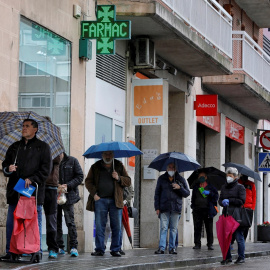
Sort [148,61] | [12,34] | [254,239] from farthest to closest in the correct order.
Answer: [254,239] < [148,61] < [12,34]

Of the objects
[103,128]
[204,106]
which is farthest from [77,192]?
[204,106]

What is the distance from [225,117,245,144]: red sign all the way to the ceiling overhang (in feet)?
1.85

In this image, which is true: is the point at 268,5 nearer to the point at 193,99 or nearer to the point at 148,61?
the point at 193,99

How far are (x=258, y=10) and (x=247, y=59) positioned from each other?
578 centimetres

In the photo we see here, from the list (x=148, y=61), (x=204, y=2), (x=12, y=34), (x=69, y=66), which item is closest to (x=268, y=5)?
(x=204, y=2)

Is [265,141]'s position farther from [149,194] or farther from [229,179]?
[229,179]

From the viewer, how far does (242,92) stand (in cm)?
2861

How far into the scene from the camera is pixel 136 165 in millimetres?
22641

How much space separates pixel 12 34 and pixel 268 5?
59.4 feet

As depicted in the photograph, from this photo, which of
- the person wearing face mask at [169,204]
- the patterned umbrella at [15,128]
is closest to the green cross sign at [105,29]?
the person wearing face mask at [169,204]

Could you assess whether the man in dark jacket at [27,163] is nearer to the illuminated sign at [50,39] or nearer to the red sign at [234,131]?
the illuminated sign at [50,39]

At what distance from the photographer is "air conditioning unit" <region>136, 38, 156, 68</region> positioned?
66.5ft

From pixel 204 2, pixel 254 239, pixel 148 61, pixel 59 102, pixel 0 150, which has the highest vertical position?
pixel 204 2

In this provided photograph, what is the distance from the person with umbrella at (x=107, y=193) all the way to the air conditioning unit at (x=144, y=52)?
17.2 ft
